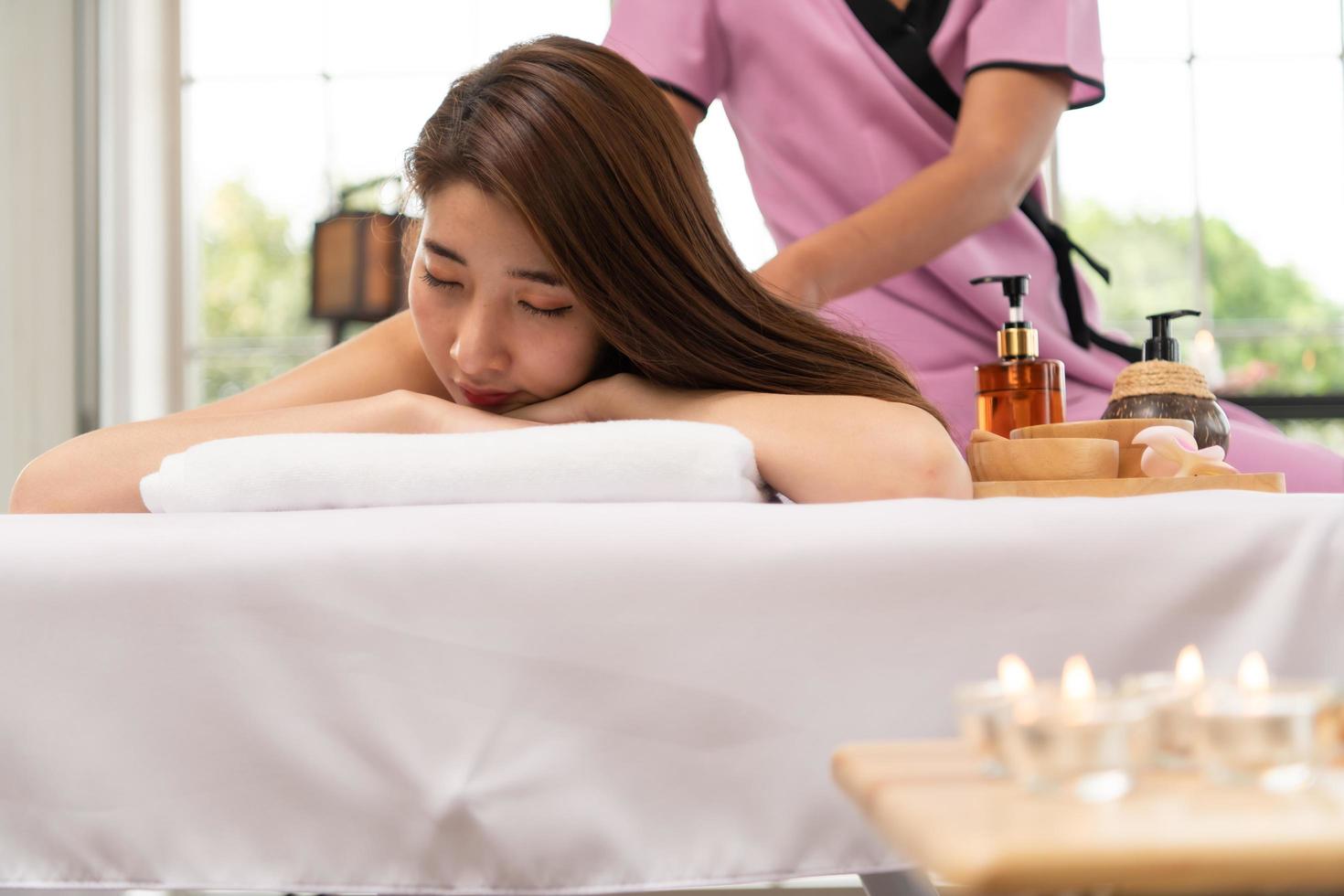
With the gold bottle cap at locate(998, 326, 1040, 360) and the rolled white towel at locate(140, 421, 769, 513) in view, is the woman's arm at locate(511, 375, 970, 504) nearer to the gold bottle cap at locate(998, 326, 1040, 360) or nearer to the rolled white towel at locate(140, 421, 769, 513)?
the rolled white towel at locate(140, 421, 769, 513)

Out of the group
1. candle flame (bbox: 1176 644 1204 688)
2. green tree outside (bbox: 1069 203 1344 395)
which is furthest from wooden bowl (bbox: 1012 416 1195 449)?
green tree outside (bbox: 1069 203 1344 395)

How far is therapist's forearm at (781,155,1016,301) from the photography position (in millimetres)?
1289

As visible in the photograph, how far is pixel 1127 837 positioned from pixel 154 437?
81 centimetres

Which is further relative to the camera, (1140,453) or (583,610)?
(1140,453)

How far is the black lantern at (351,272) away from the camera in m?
2.67

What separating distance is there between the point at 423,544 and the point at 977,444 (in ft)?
1.51

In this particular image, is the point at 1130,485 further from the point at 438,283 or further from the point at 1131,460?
the point at 438,283

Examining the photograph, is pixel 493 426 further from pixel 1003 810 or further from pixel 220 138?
pixel 220 138

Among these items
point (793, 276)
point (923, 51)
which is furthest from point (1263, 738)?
point (923, 51)

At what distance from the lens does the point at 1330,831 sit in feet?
0.80

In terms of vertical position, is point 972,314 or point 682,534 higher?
point 972,314

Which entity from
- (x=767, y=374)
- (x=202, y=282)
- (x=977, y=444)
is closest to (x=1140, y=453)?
(x=977, y=444)

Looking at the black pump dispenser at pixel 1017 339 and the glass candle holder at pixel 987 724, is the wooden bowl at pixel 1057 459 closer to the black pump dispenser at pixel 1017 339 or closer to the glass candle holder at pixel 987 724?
the black pump dispenser at pixel 1017 339

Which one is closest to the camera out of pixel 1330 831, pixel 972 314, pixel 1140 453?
pixel 1330 831
